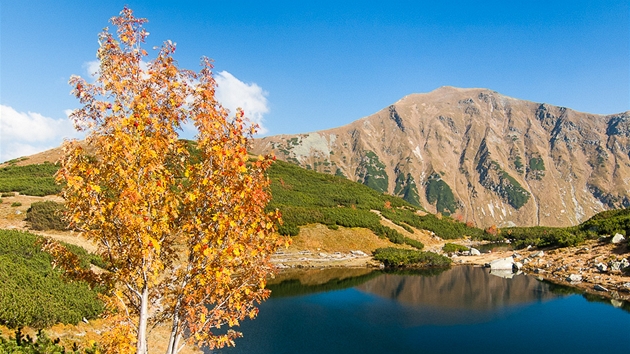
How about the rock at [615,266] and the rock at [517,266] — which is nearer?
the rock at [615,266]

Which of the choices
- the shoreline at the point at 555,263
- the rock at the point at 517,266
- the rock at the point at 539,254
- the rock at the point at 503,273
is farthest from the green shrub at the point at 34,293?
the rock at the point at 539,254

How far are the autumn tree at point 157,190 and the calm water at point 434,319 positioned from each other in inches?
622

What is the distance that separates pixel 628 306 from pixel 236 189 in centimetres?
3770

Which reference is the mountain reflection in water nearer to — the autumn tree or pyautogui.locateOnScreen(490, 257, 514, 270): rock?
pyautogui.locateOnScreen(490, 257, 514, 270): rock

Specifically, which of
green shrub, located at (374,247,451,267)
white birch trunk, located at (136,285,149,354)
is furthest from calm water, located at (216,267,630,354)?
white birch trunk, located at (136,285,149,354)

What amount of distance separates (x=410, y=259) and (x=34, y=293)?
4581 cm

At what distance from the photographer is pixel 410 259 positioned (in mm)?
52844

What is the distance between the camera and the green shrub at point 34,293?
15031mm

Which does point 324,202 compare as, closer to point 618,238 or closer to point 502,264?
point 502,264

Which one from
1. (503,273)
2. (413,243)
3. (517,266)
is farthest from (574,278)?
(413,243)

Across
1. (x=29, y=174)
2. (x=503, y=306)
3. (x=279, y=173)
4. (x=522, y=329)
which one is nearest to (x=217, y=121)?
(x=522, y=329)

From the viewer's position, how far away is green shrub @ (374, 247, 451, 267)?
52.0 m

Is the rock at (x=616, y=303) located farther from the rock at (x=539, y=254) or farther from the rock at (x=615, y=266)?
the rock at (x=539, y=254)

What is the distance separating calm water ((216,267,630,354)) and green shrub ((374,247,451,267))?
9.83 meters
